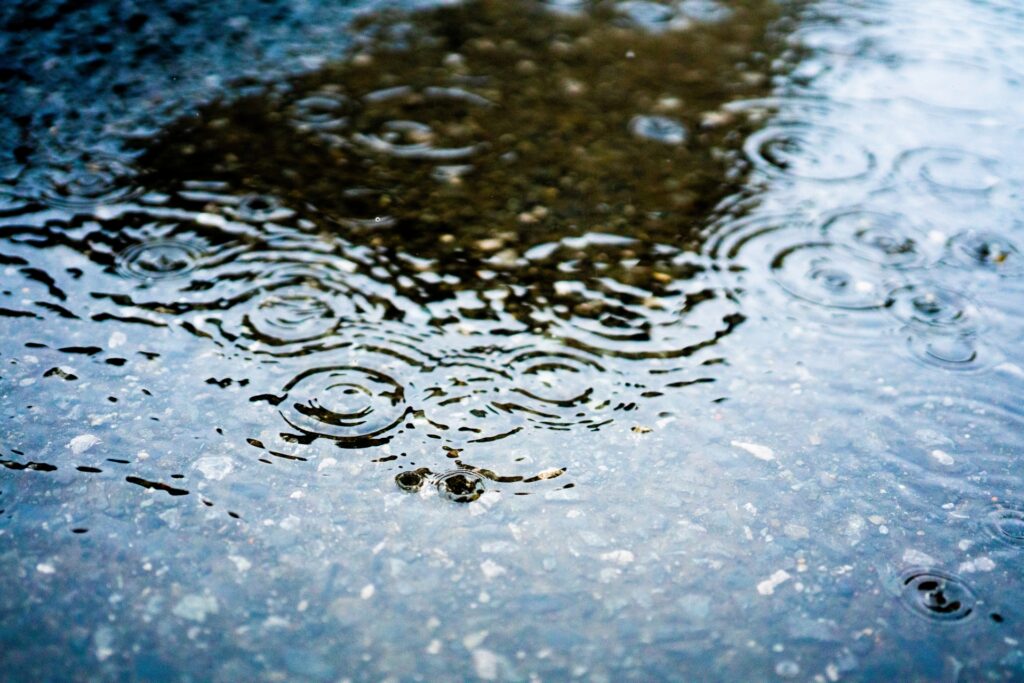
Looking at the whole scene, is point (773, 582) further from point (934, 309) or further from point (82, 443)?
point (82, 443)

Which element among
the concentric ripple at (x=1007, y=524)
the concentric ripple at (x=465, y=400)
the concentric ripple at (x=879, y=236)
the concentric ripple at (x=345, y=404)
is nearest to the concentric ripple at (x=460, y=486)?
the concentric ripple at (x=465, y=400)

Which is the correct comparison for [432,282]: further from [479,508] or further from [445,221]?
[479,508]

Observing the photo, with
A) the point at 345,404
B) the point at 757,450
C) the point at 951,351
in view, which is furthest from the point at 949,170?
the point at 345,404

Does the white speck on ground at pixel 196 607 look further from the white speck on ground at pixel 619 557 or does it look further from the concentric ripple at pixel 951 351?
the concentric ripple at pixel 951 351

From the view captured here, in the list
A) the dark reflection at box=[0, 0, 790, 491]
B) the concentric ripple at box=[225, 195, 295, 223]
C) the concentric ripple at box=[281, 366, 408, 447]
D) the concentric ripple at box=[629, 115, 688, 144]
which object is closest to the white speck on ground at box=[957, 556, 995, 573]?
the dark reflection at box=[0, 0, 790, 491]

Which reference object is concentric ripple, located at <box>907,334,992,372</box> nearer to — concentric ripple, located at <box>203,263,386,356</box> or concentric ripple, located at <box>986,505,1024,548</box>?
concentric ripple, located at <box>986,505,1024,548</box>

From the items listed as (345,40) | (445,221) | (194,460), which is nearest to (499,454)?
(194,460)
